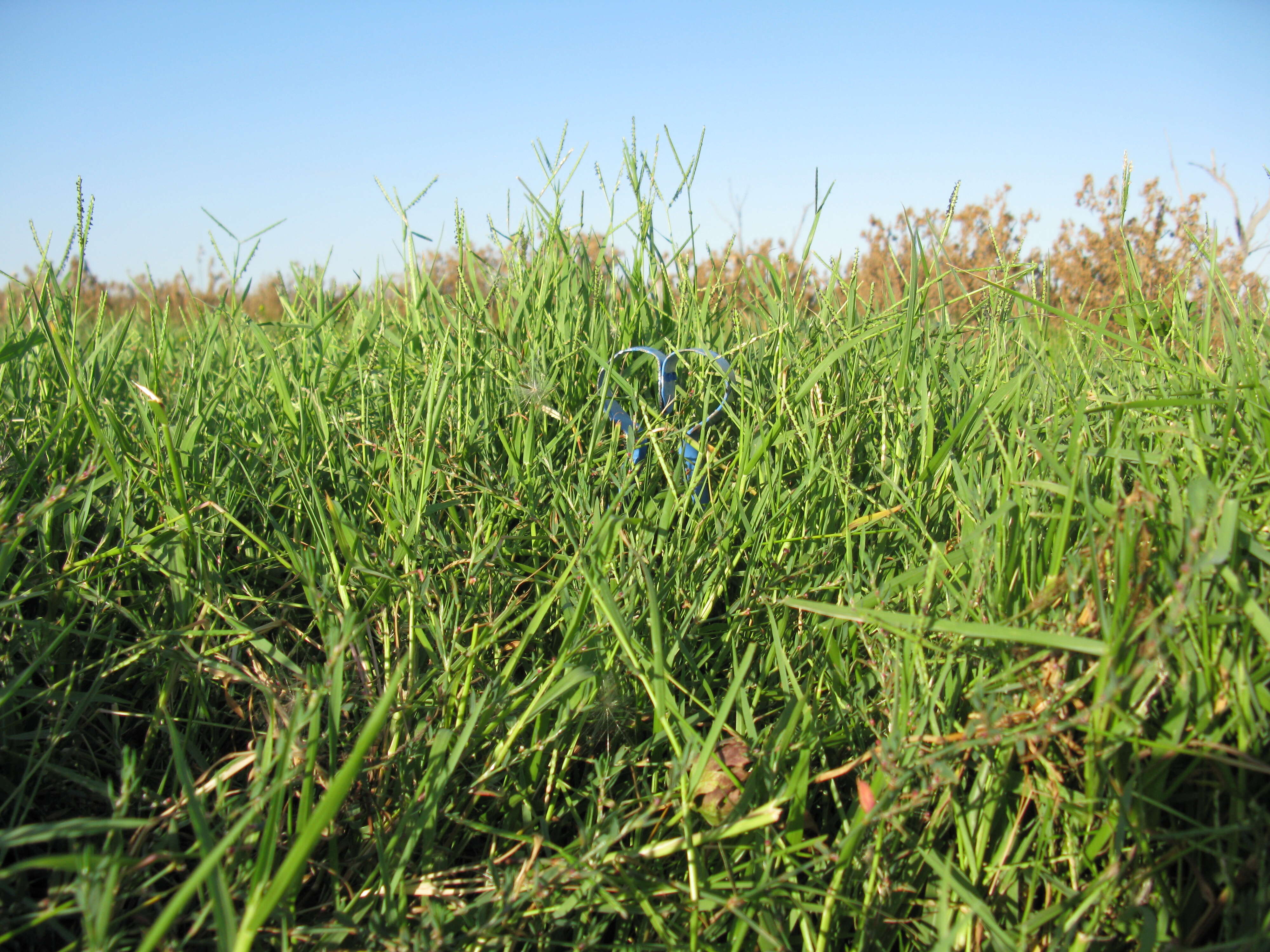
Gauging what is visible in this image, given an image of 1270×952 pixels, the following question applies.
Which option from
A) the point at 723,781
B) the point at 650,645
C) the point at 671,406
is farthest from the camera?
the point at 671,406

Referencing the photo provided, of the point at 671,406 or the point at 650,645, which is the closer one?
the point at 650,645

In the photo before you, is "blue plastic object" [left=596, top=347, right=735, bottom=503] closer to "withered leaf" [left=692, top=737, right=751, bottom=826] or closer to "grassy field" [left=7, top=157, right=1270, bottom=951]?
"grassy field" [left=7, top=157, right=1270, bottom=951]

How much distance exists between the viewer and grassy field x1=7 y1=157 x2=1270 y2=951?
2.72ft

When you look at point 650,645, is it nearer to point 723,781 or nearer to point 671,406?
point 723,781

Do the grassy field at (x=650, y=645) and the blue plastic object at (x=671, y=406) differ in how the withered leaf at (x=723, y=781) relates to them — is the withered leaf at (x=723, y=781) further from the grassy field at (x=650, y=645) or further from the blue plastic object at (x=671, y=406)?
the blue plastic object at (x=671, y=406)

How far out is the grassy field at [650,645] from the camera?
831 millimetres

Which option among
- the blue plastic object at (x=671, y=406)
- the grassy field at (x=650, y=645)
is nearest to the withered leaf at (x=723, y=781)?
the grassy field at (x=650, y=645)

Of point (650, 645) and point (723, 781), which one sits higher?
point (650, 645)

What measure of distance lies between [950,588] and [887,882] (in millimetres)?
374

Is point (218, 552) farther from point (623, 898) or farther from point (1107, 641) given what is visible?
point (1107, 641)

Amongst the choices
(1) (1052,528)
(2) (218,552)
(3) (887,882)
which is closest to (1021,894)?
(3) (887,882)

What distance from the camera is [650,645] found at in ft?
3.75

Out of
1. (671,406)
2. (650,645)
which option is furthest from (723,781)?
(671,406)

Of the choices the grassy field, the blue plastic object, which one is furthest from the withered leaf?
the blue plastic object
